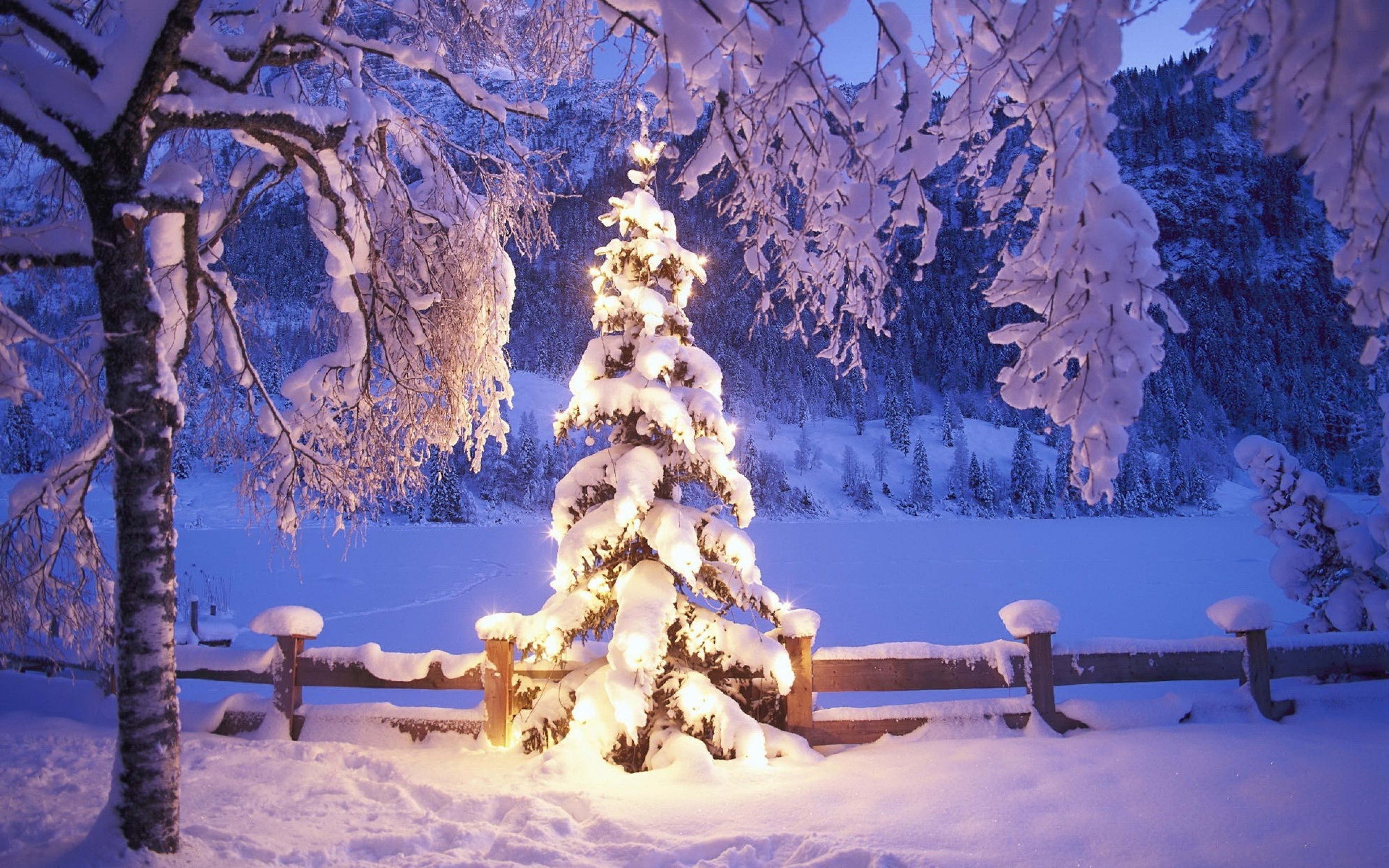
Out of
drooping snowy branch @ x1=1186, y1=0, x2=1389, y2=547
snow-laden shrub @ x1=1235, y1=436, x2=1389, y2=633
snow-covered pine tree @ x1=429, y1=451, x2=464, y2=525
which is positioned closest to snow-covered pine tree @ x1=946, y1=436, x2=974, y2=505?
snow-covered pine tree @ x1=429, y1=451, x2=464, y2=525

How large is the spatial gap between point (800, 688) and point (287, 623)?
4002mm

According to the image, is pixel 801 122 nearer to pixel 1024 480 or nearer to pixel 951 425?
pixel 1024 480

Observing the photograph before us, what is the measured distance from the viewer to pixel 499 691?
5.45 m

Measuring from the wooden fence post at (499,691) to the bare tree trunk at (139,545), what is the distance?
7.15 ft

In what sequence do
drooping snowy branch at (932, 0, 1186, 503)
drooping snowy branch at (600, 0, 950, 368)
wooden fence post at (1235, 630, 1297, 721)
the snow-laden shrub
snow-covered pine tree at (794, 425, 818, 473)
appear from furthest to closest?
snow-covered pine tree at (794, 425, 818, 473) → the snow-laden shrub → wooden fence post at (1235, 630, 1297, 721) → drooping snowy branch at (600, 0, 950, 368) → drooping snowy branch at (932, 0, 1186, 503)

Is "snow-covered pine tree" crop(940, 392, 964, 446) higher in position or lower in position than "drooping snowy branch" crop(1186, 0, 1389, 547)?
higher

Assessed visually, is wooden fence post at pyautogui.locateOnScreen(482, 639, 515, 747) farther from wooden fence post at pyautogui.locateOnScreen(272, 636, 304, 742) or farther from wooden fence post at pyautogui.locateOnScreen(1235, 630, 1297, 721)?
wooden fence post at pyautogui.locateOnScreen(1235, 630, 1297, 721)

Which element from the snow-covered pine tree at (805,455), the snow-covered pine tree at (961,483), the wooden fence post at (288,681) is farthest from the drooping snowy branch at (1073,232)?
the snow-covered pine tree at (805,455)

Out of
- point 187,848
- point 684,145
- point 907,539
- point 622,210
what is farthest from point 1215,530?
point 187,848

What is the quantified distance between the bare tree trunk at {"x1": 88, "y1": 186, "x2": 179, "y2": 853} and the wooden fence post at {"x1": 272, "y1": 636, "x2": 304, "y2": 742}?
7.72 ft

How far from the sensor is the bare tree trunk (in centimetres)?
337

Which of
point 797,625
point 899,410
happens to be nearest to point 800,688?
point 797,625

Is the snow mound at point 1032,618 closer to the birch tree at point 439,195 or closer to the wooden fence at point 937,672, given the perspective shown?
the wooden fence at point 937,672

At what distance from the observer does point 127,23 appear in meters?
3.40
